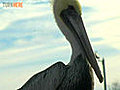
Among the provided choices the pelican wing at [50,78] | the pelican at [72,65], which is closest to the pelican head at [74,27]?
the pelican at [72,65]

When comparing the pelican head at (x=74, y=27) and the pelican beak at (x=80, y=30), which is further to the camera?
the pelican head at (x=74, y=27)

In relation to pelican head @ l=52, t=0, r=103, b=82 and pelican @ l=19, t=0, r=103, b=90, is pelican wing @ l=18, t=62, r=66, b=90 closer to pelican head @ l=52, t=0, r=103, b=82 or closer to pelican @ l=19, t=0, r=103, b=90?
pelican @ l=19, t=0, r=103, b=90

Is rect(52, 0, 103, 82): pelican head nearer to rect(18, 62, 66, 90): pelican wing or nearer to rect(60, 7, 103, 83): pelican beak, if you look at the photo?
rect(60, 7, 103, 83): pelican beak

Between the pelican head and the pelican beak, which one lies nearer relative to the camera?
the pelican beak

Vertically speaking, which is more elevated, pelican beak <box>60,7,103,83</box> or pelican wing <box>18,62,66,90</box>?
pelican beak <box>60,7,103,83</box>

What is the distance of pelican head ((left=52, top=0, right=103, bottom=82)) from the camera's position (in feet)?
29.5

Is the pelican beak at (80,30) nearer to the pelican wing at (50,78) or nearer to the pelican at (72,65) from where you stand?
the pelican at (72,65)

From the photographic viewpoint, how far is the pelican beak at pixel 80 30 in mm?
8875

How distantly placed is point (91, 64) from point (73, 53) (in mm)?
475

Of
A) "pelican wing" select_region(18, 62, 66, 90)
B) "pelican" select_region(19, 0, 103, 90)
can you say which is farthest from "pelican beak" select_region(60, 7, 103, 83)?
"pelican wing" select_region(18, 62, 66, 90)

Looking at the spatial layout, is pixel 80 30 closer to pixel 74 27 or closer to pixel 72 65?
pixel 74 27

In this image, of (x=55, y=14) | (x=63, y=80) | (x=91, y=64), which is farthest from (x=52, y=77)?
(x=55, y=14)

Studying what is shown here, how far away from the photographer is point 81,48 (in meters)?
9.10

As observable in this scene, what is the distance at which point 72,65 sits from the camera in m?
8.93
